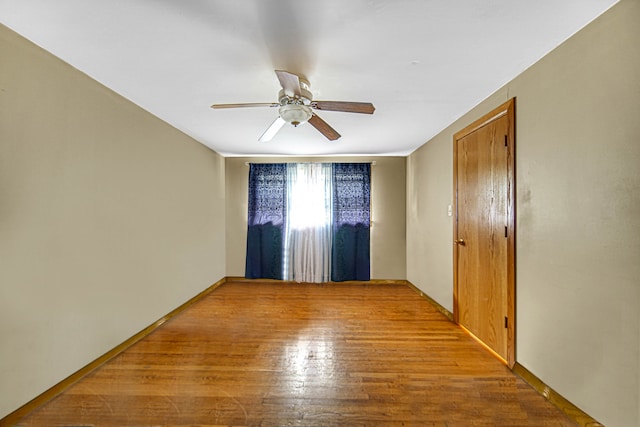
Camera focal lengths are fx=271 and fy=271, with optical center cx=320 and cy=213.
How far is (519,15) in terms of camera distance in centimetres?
136

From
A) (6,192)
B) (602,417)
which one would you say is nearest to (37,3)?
(6,192)

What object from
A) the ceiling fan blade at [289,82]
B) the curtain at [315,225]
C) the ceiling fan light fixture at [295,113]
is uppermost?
the ceiling fan blade at [289,82]

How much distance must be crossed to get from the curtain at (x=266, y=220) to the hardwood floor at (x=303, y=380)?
1545 mm

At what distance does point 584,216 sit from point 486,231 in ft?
2.87

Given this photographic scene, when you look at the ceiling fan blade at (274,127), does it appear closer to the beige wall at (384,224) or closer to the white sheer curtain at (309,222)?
the white sheer curtain at (309,222)

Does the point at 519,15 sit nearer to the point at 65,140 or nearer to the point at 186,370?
the point at 65,140

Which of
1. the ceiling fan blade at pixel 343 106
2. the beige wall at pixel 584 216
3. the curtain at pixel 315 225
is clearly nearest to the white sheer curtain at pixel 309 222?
the curtain at pixel 315 225

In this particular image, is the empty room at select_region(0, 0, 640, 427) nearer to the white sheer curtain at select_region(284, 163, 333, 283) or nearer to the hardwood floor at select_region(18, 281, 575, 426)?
the hardwood floor at select_region(18, 281, 575, 426)

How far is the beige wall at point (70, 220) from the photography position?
1518mm

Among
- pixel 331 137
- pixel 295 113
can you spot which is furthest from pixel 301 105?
pixel 331 137

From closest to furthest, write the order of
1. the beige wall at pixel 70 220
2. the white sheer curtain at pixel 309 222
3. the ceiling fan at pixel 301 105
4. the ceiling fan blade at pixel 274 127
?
the beige wall at pixel 70 220, the ceiling fan at pixel 301 105, the ceiling fan blade at pixel 274 127, the white sheer curtain at pixel 309 222

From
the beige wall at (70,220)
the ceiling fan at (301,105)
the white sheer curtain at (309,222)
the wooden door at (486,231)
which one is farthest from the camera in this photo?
the white sheer curtain at (309,222)

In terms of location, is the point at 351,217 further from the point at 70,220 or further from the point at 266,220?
the point at 70,220

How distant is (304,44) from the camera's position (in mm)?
1585
